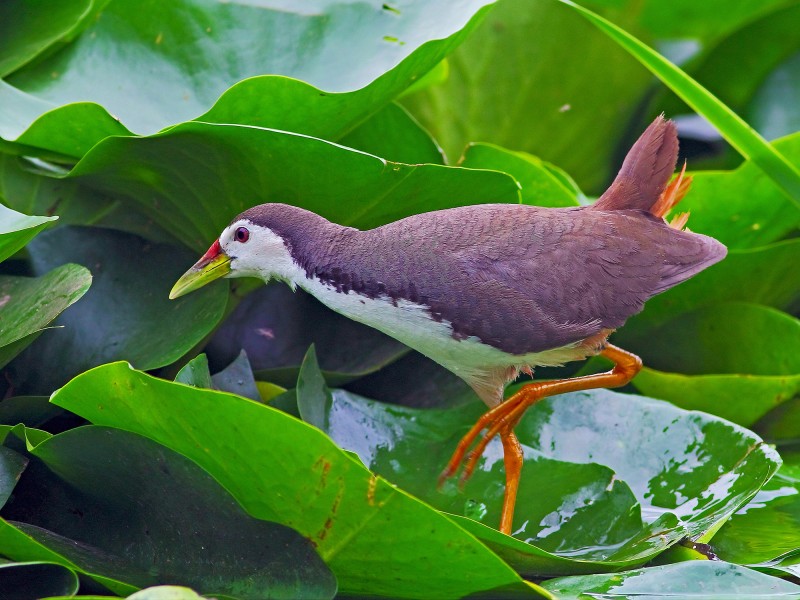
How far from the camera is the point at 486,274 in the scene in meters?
2.25

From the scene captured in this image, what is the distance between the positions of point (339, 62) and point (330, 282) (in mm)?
722

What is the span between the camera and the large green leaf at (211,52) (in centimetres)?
263

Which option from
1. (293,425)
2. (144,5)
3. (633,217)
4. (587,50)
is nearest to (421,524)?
(293,425)

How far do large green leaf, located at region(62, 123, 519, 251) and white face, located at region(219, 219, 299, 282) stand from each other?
14cm

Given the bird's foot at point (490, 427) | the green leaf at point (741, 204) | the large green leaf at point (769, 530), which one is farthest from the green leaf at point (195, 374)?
the green leaf at point (741, 204)

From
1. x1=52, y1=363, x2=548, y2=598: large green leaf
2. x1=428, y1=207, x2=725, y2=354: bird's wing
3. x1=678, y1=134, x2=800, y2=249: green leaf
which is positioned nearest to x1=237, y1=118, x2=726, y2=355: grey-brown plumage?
x1=428, y1=207, x2=725, y2=354: bird's wing

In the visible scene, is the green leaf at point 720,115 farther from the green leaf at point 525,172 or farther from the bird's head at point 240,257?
the bird's head at point 240,257

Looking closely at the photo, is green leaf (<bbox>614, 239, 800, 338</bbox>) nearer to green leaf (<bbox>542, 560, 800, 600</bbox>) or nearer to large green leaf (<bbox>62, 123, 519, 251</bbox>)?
large green leaf (<bbox>62, 123, 519, 251</bbox>)

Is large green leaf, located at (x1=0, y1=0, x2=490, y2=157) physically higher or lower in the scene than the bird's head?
higher

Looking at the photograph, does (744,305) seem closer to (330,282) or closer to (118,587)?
(330,282)

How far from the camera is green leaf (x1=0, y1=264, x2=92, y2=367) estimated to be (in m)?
2.09

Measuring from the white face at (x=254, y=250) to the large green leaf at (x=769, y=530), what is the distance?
1.19 meters

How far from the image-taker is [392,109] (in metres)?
2.71

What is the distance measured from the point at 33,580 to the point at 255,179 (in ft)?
3.39
